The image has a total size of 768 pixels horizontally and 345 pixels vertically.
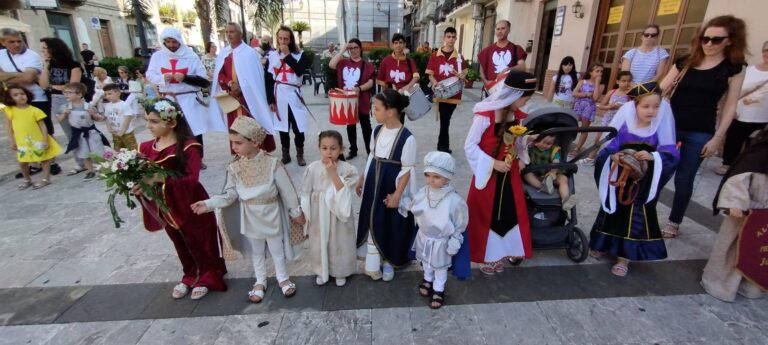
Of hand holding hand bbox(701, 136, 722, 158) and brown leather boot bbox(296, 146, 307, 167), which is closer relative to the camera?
hand holding hand bbox(701, 136, 722, 158)

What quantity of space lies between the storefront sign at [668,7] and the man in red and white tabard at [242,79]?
7732 mm

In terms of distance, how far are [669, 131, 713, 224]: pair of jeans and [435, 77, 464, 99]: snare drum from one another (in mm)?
2682

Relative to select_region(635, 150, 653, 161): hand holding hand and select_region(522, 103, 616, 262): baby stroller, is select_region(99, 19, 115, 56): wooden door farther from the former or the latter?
select_region(635, 150, 653, 161): hand holding hand

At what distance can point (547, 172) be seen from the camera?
2783 mm

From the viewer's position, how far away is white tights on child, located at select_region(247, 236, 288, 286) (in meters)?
2.62

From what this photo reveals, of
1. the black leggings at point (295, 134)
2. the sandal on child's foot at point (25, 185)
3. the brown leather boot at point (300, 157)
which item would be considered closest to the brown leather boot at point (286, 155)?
the black leggings at point (295, 134)

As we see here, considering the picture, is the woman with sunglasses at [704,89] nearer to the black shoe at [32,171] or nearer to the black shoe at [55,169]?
the black shoe at [55,169]

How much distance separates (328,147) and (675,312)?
2.69 metres

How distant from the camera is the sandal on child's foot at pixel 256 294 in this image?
103 inches

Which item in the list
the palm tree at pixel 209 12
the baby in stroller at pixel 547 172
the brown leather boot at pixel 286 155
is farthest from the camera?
the palm tree at pixel 209 12

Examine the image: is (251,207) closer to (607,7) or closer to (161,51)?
(161,51)

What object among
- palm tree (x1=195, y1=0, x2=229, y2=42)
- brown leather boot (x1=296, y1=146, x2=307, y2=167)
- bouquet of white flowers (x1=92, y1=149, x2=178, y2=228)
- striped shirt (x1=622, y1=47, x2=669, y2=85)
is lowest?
brown leather boot (x1=296, y1=146, x2=307, y2=167)

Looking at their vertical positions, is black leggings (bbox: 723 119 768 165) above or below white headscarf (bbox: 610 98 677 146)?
below

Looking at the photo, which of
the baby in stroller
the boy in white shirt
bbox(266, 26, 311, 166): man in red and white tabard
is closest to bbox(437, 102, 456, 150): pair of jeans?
bbox(266, 26, 311, 166): man in red and white tabard
